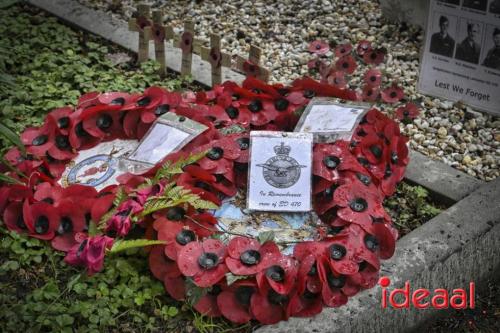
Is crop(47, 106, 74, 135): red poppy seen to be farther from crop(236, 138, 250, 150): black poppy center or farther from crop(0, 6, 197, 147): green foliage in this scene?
crop(236, 138, 250, 150): black poppy center

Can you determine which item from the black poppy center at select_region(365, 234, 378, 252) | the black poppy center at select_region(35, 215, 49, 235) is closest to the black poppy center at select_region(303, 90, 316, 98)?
the black poppy center at select_region(365, 234, 378, 252)

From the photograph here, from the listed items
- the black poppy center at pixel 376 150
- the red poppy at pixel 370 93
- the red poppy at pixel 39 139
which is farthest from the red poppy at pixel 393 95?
the red poppy at pixel 39 139

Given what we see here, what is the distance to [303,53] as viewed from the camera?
4.84 metres

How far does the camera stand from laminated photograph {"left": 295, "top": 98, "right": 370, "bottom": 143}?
10.8ft

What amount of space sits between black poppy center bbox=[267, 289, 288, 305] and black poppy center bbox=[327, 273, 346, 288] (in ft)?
0.62

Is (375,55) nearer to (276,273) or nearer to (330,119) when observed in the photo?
(330,119)

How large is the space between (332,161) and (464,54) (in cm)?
145

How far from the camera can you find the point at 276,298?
8.42ft

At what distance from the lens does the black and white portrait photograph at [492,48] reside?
Result: 3.91 meters

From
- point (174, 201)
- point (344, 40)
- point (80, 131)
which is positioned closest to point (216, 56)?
point (80, 131)

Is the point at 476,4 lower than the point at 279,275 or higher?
higher

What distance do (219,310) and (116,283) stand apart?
45cm

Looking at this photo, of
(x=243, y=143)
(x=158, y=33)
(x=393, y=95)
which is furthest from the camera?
(x=158, y=33)

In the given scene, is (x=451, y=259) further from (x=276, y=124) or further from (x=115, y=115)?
(x=115, y=115)
